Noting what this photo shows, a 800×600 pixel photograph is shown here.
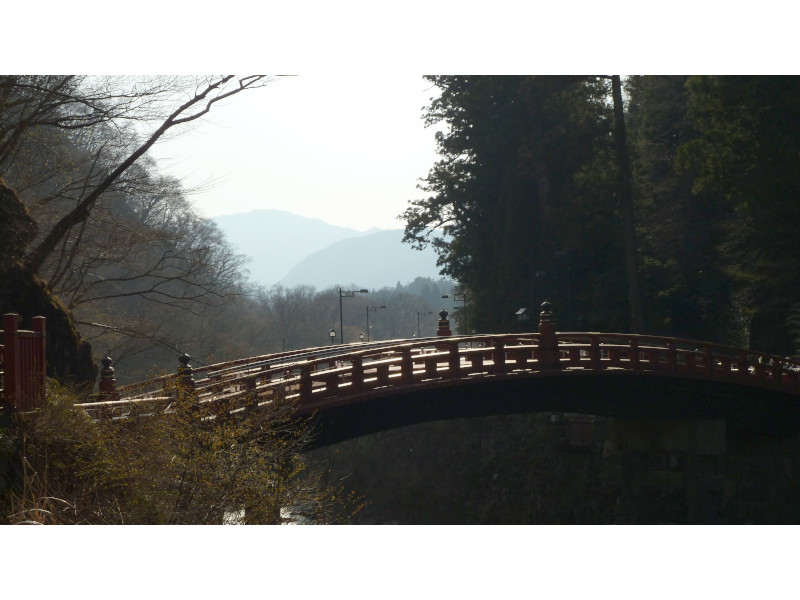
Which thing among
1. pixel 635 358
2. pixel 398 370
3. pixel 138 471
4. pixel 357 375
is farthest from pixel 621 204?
pixel 138 471

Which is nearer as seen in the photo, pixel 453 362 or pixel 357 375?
pixel 357 375

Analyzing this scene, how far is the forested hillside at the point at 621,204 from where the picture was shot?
22500 mm

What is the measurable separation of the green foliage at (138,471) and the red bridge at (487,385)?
17.8 inches

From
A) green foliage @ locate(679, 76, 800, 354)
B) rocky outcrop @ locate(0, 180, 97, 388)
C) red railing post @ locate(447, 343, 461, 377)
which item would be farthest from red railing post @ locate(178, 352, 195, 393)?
green foliage @ locate(679, 76, 800, 354)

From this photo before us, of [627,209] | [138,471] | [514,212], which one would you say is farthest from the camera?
[514,212]

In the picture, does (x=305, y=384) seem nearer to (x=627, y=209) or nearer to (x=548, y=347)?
(x=548, y=347)

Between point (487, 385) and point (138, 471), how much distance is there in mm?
8274

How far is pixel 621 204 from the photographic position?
29812mm

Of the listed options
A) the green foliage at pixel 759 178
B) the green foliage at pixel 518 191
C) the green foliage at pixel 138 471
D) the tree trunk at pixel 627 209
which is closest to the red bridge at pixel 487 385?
the green foliage at pixel 138 471

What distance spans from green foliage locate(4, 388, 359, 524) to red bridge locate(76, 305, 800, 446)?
453 mm

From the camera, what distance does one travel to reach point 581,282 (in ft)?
103

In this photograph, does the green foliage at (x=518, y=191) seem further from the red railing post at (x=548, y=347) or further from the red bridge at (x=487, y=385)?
the red railing post at (x=548, y=347)

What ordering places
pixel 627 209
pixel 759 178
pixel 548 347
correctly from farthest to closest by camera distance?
pixel 627 209 < pixel 759 178 < pixel 548 347

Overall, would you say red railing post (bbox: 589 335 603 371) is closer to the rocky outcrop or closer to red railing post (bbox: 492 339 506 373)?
red railing post (bbox: 492 339 506 373)
